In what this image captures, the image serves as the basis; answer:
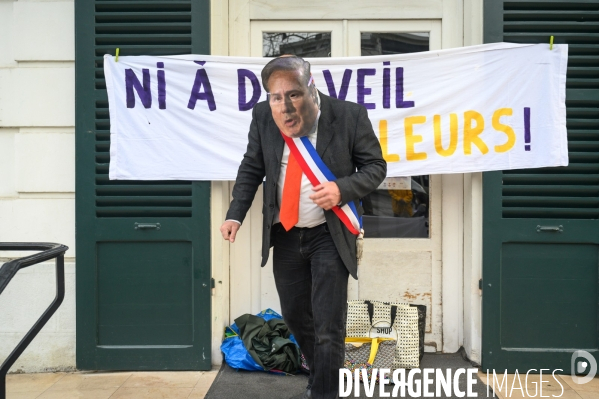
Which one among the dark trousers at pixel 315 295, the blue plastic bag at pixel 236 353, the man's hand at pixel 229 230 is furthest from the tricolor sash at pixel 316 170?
the blue plastic bag at pixel 236 353

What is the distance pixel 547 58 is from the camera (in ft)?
15.1

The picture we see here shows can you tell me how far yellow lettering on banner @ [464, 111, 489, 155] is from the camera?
464 cm

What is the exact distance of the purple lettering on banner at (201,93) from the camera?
15.4 feet

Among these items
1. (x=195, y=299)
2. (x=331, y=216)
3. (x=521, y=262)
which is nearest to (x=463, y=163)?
(x=521, y=262)

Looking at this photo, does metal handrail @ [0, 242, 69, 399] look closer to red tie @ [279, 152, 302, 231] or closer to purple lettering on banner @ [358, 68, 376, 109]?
red tie @ [279, 152, 302, 231]

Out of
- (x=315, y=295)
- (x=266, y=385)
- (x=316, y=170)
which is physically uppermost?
(x=316, y=170)

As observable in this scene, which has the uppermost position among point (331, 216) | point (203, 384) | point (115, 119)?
point (115, 119)

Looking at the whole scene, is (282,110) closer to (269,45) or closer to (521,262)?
(269,45)

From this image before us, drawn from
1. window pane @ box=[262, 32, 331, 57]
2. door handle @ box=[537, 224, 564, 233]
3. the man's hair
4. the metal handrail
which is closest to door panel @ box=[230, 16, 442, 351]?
window pane @ box=[262, 32, 331, 57]

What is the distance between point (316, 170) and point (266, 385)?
180 cm

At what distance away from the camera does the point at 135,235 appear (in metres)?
4.75

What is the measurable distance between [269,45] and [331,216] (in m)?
2.21

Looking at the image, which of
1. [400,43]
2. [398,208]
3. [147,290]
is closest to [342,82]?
[400,43]

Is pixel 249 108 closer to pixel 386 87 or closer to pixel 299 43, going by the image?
pixel 299 43
